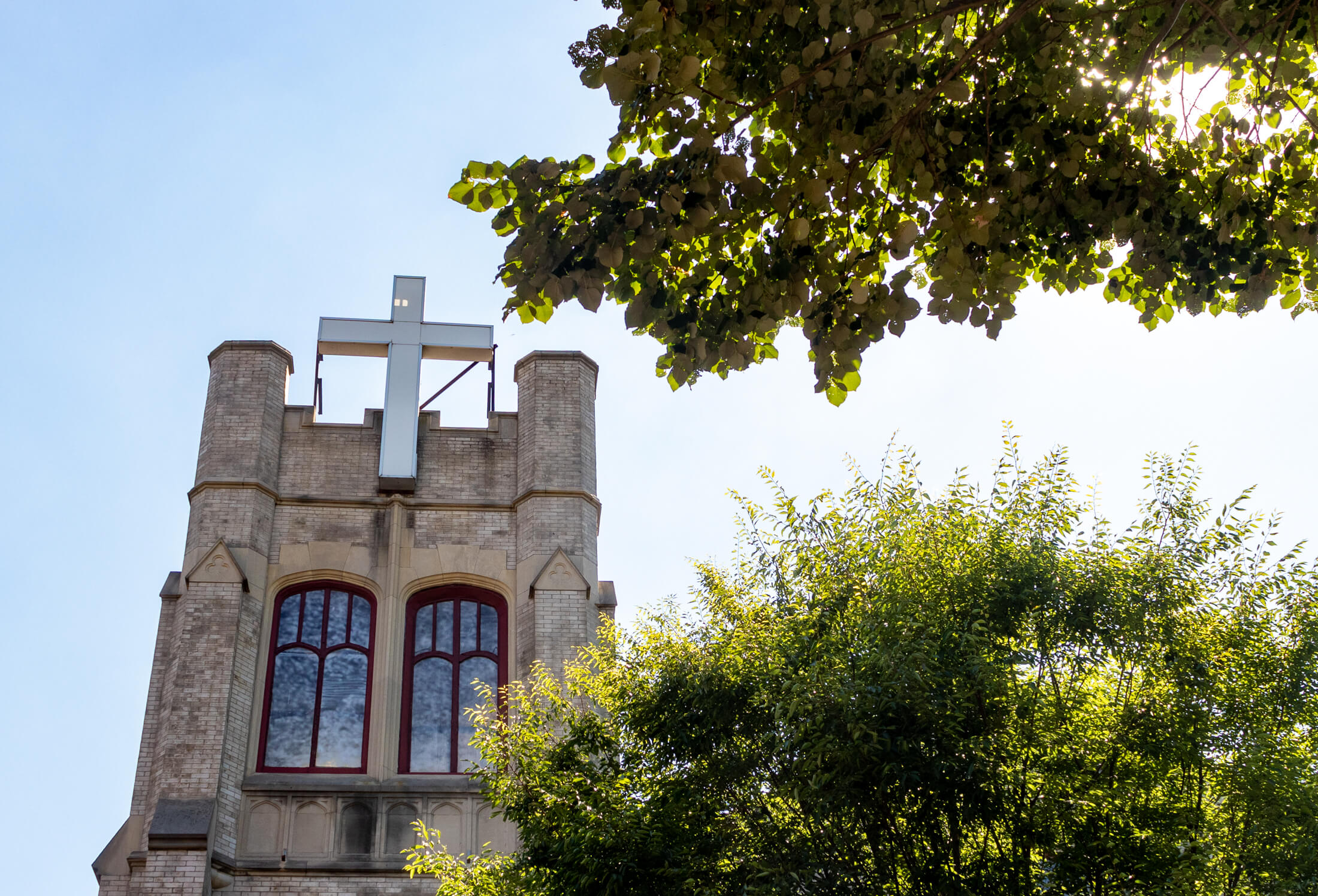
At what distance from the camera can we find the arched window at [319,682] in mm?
16938

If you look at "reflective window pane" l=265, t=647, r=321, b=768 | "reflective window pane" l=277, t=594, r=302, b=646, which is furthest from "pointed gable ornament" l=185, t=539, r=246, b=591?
"reflective window pane" l=265, t=647, r=321, b=768

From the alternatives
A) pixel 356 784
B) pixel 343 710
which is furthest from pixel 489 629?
pixel 356 784

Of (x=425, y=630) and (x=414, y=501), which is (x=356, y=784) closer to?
(x=425, y=630)

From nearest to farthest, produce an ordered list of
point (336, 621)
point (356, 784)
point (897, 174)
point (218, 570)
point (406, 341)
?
point (897, 174) < point (356, 784) < point (218, 570) < point (336, 621) < point (406, 341)

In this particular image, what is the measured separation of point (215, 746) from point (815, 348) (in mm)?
12187

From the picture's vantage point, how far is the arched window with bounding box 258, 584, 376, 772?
55.6 feet

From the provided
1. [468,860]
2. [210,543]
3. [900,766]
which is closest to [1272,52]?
[900,766]

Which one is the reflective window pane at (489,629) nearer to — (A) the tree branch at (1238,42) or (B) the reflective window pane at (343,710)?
(B) the reflective window pane at (343,710)

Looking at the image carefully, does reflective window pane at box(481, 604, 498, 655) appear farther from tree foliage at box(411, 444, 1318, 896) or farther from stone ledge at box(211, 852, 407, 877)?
tree foliage at box(411, 444, 1318, 896)

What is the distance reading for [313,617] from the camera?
59.3ft

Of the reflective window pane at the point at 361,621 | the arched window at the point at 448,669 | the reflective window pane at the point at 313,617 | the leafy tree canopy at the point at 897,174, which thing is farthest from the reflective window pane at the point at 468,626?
the leafy tree canopy at the point at 897,174

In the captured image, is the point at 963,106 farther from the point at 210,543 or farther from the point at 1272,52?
the point at 210,543

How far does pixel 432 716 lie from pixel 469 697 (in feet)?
1.75

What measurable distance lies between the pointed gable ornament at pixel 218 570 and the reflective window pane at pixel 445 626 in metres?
2.58
